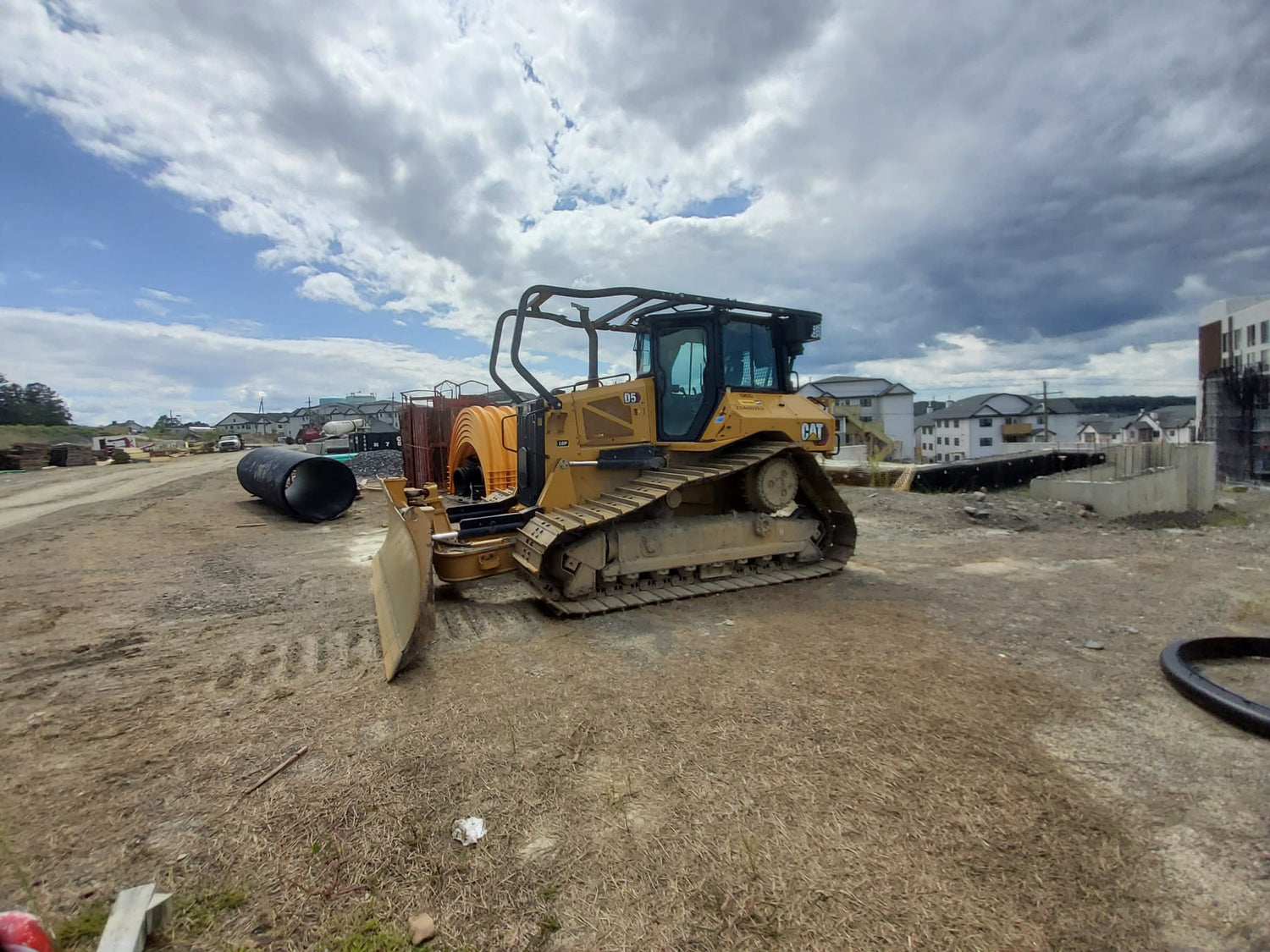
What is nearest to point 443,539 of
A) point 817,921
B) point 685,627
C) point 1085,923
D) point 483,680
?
point 483,680

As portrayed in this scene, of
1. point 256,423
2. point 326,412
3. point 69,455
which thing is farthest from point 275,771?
point 256,423

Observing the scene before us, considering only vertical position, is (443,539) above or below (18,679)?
above

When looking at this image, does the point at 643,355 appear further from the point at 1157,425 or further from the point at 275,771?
the point at 1157,425

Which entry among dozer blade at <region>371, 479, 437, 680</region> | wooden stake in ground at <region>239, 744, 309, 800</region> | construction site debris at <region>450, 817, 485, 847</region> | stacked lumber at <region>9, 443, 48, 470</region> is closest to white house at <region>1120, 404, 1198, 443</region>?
dozer blade at <region>371, 479, 437, 680</region>

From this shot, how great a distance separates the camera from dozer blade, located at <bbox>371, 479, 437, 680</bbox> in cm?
403

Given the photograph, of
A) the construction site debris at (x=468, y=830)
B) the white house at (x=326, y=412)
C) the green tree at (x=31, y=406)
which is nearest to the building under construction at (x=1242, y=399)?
the construction site debris at (x=468, y=830)

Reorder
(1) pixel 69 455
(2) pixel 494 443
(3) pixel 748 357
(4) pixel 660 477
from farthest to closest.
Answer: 1. (1) pixel 69 455
2. (2) pixel 494 443
3. (3) pixel 748 357
4. (4) pixel 660 477

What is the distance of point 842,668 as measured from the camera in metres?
4.07

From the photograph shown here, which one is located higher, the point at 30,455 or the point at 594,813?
the point at 30,455

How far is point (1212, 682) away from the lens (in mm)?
3844

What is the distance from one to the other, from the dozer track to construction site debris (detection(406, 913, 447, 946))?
10.8 feet

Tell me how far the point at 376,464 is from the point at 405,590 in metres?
16.2

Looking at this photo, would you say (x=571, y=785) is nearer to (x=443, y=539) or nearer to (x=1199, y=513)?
(x=443, y=539)

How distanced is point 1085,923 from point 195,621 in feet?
20.4
